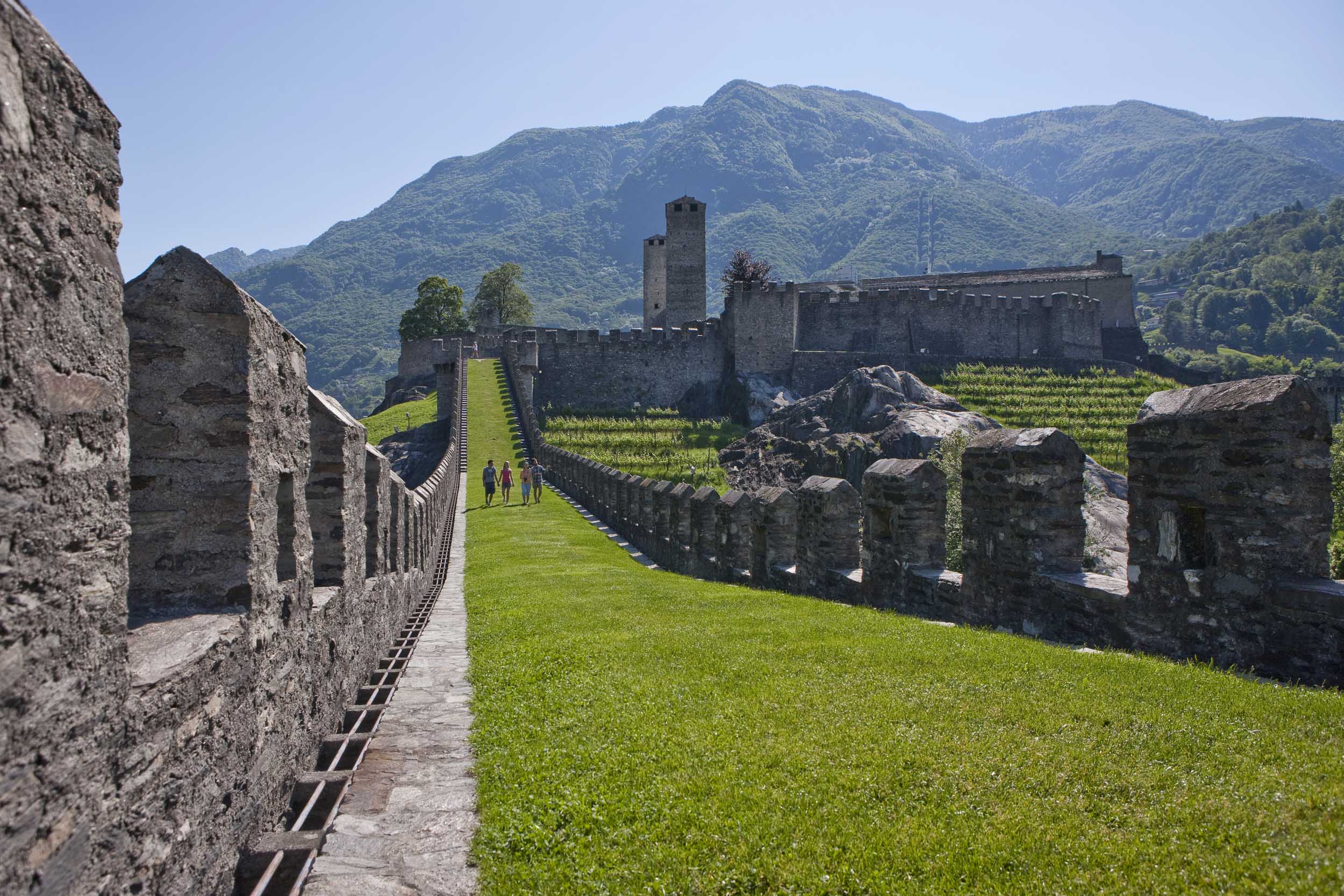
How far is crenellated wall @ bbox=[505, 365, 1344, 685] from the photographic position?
5785 mm

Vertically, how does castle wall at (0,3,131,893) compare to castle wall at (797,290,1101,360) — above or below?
below

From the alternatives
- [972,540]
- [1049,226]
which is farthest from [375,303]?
[972,540]

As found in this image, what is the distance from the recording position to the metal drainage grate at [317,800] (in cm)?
383

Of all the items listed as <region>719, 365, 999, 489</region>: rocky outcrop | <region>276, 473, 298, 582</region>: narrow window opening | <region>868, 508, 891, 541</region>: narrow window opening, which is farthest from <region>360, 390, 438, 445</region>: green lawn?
<region>276, 473, 298, 582</region>: narrow window opening

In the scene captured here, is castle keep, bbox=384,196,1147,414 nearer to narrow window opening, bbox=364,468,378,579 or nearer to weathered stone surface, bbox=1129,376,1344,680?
narrow window opening, bbox=364,468,378,579

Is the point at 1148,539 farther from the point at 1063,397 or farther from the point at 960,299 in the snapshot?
the point at 960,299

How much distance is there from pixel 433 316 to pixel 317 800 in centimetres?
7207

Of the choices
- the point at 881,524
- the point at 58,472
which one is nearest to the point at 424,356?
the point at 881,524

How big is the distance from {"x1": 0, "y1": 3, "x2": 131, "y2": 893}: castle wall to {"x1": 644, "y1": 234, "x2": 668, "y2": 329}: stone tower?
71788mm

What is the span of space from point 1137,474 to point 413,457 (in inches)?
1423

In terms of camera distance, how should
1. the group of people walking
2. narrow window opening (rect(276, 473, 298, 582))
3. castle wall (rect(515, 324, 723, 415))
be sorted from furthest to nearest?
castle wall (rect(515, 324, 723, 415))
the group of people walking
narrow window opening (rect(276, 473, 298, 582))

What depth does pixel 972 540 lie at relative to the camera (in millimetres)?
8445

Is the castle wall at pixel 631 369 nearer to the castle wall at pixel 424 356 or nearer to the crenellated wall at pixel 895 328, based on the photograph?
the crenellated wall at pixel 895 328

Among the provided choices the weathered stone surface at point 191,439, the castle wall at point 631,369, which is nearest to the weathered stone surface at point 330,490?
the weathered stone surface at point 191,439
